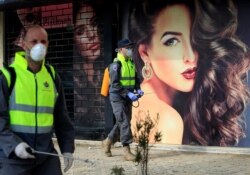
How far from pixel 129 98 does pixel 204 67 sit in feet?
6.24

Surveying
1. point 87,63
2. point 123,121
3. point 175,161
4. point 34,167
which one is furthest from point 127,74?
point 34,167

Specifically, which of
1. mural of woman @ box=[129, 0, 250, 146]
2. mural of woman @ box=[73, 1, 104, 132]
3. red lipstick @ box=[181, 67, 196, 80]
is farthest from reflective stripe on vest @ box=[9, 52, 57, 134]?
mural of woman @ box=[73, 1, 104, 132]

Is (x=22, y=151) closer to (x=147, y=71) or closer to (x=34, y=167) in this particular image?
(x=34, y=167)

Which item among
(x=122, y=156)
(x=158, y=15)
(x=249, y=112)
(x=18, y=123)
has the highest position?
(x=158, y=15)

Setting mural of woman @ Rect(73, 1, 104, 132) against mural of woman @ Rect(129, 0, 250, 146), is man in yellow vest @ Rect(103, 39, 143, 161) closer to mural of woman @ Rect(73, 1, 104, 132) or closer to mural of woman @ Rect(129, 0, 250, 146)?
mural of woman @ Rect(129, 0, 250, 146)

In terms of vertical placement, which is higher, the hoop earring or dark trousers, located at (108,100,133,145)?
the hoop earring

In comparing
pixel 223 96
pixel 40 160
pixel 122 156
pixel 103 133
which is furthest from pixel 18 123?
pixel 103 133

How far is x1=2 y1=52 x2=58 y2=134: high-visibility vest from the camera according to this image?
3346 millimetres

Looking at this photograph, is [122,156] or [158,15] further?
[158,15]

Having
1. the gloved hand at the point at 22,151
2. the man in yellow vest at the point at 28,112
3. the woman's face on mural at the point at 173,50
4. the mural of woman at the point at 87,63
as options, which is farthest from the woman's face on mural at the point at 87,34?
the gloved hand at the point at 22,151

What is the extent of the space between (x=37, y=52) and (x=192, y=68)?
5.82m

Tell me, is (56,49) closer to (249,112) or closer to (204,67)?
(204,67)

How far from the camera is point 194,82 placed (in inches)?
349

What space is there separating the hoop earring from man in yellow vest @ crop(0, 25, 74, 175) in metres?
5.84
